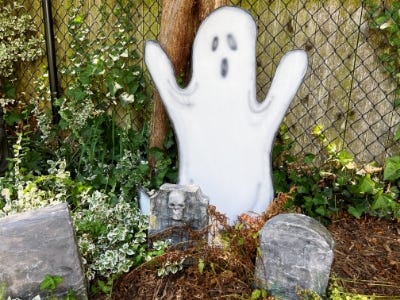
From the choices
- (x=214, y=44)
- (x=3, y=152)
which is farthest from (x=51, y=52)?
(x=214, y=44)

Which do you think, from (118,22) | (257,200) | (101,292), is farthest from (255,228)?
(118,22)

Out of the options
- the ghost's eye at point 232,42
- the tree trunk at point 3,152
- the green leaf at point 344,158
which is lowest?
the green leaf at point 344,158

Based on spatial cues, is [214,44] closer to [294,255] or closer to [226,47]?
[226,47]

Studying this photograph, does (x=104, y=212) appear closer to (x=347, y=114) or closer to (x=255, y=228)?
(x=255, y=228)

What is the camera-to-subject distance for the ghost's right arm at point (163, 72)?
2627mm

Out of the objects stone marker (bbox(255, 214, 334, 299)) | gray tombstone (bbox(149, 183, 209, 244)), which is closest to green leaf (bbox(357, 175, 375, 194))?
stone marker (bbox(255, 214, 334, 299))

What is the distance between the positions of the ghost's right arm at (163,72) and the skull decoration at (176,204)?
60 cm

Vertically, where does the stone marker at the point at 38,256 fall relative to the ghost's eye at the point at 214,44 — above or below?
below

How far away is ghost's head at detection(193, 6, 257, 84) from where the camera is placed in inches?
95.4

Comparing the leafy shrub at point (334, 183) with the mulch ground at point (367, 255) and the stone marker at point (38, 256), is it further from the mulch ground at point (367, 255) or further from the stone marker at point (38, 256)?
the stone marker at point (38, 256)

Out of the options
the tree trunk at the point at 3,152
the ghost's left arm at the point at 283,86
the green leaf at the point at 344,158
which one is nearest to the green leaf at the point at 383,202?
the green leaf at the point at 344,158

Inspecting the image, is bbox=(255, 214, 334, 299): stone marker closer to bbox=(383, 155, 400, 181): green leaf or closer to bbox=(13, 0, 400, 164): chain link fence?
bbox=(383, 155, 400, 181): green leaf

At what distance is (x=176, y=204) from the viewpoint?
7.53ft

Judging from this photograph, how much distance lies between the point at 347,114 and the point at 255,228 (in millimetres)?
1177
